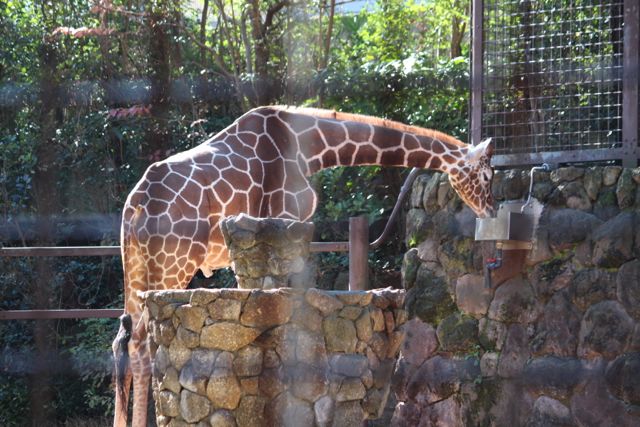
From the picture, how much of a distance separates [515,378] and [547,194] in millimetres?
597

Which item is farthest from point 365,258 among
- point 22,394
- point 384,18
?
point 384,18

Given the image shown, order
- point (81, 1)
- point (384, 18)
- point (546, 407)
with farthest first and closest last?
1. point (384, 18)
2. point (81, 1)
3. point (546, 407)

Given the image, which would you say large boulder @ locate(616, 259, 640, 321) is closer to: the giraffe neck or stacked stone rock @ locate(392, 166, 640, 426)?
stacked stone rock @ locate(392, 166, 640, 426)

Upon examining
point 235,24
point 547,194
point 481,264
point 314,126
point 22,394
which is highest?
point 235,24

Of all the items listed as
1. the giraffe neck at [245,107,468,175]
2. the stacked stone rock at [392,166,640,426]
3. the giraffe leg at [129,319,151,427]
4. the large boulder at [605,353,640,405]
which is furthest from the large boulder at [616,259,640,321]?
the giraffe leg at [129,319,151,427]

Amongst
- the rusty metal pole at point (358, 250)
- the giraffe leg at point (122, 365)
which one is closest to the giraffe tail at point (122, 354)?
the giraffe leg at point (122, 365)

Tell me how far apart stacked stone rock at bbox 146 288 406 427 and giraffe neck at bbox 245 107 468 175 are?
3.17 feet

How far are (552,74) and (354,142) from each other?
70 cm

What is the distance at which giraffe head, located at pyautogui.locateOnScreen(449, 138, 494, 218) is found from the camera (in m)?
3.35

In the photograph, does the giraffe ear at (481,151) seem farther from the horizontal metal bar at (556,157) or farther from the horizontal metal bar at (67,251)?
the horizontal metal bar at (67,251)

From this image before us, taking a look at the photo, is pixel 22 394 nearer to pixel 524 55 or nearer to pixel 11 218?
pixel 11 218

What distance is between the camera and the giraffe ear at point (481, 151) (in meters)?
3.32

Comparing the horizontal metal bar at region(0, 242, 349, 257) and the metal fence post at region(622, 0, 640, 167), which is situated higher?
the metal fence post at region(622, 0, 640, 167)

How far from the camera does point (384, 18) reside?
595 centimetres
